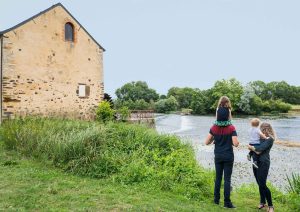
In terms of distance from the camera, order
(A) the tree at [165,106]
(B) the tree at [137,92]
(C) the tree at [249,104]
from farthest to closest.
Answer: (B) the tree at [137,92] < (A) the tree at [165,106] < (C) the tree at [249,104]

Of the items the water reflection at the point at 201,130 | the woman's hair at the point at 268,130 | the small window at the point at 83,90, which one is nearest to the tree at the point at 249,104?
the water reflection at the point at 201,130

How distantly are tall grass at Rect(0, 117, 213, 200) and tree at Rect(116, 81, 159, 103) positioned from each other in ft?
284

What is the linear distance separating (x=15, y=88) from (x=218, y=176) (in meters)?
15.2

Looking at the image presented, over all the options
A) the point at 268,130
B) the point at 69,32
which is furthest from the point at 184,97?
the point at 268,130

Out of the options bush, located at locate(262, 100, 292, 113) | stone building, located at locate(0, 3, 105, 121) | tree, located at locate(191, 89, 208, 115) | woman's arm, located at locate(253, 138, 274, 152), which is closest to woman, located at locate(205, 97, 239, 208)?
woman's arm, located at locate(253, 138, 274, 152)

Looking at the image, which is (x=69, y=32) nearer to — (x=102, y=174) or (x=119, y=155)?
(x=119, y=155)

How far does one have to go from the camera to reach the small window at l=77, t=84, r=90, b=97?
21609 millimetres

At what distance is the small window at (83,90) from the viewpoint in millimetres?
21609

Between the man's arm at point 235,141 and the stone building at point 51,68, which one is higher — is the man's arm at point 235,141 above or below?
below

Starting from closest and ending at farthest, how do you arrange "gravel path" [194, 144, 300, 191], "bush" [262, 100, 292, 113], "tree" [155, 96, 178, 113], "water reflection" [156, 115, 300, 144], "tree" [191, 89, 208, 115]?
1. "gravel path" [194, 144, 300, 191]
2. "water reflection" [156, 115, 300, 144]
3. "bush" [262, 100, 292, 113]
4. "tree" [155, 96, 178, 113]
5. "tree" [191, 89, 208, 115]

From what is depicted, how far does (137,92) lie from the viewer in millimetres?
98188

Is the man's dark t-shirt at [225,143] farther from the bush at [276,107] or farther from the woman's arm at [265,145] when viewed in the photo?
the bush at [276,107]

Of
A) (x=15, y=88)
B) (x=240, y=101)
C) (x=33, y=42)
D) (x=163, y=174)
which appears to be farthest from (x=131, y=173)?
(x=240, y=101)

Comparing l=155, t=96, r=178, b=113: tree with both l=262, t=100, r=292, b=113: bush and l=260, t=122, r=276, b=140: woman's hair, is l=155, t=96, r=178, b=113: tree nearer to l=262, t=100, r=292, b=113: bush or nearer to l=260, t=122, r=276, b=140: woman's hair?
l=262, t=100, r=292, b=113: bush
